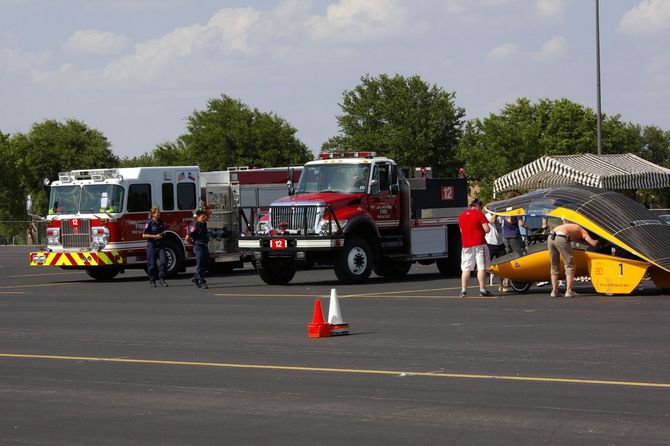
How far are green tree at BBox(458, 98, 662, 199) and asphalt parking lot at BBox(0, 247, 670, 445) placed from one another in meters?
62.0

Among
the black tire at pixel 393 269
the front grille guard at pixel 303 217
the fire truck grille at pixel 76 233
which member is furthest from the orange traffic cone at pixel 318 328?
the fire truck grille at pixel 76 233

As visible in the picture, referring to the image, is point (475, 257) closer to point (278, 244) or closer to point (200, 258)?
point (278, 244)

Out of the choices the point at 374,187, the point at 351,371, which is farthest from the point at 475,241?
the point at 351,371

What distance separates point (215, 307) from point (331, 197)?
6383 millimetres

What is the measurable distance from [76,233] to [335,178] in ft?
25.3

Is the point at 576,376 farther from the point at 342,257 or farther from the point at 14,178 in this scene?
the point at 14,178

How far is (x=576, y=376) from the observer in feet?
37.2

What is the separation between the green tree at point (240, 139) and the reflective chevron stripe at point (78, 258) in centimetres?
6151

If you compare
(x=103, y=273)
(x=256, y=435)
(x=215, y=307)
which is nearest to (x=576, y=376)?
(x=256, y=435)

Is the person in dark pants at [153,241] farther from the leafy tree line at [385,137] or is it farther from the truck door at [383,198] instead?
the leafy tree line at [385,137]

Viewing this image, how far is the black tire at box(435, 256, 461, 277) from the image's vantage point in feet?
98.3

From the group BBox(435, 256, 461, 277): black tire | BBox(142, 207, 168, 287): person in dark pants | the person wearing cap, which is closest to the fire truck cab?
BBox(142, 207, 168, 287): person in dark pants

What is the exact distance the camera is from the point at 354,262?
88.5 ft

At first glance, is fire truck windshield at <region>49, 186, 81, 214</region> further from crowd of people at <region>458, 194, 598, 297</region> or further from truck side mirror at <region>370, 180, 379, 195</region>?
crowd of people at <region>458, 194, 598, 297</region>
